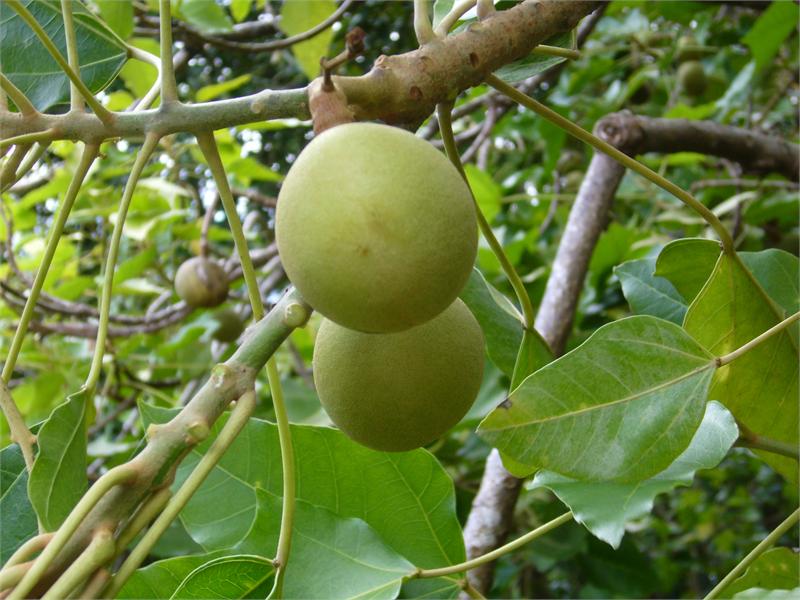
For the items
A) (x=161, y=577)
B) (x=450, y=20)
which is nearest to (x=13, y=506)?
(x=161, y=577)

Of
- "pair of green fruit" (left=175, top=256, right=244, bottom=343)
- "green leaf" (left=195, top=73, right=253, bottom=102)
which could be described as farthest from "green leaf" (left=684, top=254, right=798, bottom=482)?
"pair of green fruit" (left=175, top=256, right=244, bottom=343)

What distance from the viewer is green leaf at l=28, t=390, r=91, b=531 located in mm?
654

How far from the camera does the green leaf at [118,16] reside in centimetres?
152

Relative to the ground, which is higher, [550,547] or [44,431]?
[44,431]

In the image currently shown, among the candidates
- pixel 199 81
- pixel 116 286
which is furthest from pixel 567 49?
pixel 199 81

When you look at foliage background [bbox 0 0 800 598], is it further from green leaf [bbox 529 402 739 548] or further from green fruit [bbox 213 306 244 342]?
green leaf [bbox 529 402 739 548]

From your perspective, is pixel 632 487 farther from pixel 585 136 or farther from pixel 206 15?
pixel 206 15

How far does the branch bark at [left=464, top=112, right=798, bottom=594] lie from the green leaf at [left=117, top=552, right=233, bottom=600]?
560 mm

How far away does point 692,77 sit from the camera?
2.78 metres

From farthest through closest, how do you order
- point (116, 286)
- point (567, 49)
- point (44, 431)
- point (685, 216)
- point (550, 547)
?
point (116, 286) → point (685, 216) → point (550, 547) → point (567, 49) → point (44, 431)

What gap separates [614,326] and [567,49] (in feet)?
1.13

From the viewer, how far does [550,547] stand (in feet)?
6.54

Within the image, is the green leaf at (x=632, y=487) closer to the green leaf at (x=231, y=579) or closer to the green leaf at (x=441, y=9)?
the green leaf at (x=231, y=579)

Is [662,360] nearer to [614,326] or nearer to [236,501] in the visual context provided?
[614,326]
